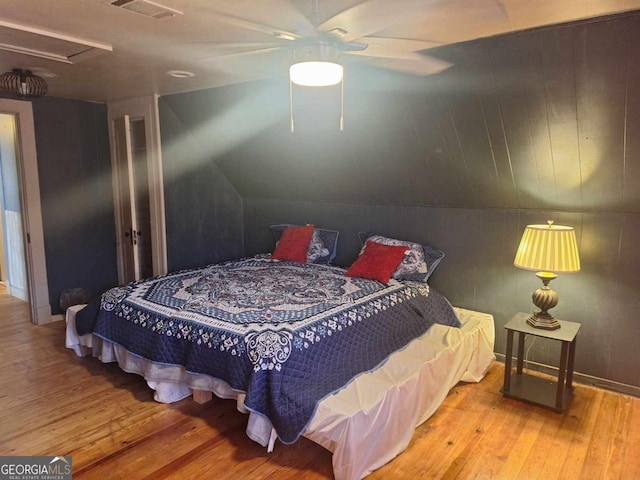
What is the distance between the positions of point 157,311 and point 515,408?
91.8 inches

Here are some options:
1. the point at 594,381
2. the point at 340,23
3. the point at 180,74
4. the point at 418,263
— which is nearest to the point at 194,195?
the point at 180,74

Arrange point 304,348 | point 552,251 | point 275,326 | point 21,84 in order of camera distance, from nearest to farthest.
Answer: point 304,348 → point 275,326 → point 552,251 → point 21,84

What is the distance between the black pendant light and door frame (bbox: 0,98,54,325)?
1.37 m

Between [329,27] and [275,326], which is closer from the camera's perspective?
[329,27]

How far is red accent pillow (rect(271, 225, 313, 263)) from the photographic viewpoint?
4.16m

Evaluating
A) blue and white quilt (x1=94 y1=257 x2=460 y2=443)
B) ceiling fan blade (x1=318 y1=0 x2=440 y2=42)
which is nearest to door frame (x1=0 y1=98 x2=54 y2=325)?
blue and white quilt (x1=94 y1=257 x2=460 y2=443)

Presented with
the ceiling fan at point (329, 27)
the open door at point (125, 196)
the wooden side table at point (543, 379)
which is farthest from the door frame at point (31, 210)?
the wooden side table at point (543, 379)

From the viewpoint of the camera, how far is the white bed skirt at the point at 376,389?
2.05 meters

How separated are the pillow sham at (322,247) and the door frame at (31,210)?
2582mm

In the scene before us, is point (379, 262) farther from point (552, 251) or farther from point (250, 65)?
point (250, 65)

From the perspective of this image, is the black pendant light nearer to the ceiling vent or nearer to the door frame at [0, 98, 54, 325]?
the ceiling vent

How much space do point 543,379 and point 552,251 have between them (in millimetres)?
996

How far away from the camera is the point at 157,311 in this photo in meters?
2.80

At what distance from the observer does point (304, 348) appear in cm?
231
